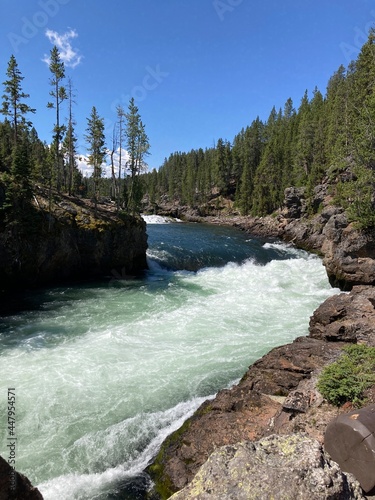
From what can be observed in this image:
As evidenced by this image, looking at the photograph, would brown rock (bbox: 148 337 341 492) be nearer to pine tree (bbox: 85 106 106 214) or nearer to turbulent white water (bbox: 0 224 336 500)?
turbulent white water (bbox: 0 224 336 500)

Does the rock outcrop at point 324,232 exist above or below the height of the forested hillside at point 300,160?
below

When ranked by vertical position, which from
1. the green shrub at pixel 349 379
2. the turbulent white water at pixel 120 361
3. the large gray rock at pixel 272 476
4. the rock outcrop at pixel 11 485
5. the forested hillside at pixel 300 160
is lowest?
the turbulent white water at pixel 120 361

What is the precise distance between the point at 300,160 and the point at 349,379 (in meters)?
72.5

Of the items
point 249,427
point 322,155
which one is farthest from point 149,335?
point 322,155

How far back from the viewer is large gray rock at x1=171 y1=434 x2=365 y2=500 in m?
3.10

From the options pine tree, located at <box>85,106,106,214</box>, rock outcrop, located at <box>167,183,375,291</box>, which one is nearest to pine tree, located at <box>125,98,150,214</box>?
pine tree, located at <box>85,106,106,214</box>

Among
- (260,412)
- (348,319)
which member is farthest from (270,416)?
(348,319)

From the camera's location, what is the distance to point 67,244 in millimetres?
26766

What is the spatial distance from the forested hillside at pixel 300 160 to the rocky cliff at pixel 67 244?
66.9 feet

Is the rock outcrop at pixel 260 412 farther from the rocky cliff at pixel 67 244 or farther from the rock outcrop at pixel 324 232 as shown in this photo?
the rocky cliff at pixel 67 244

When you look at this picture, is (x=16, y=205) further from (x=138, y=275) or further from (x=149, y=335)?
(x=149, y=335)

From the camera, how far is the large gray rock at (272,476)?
310cm

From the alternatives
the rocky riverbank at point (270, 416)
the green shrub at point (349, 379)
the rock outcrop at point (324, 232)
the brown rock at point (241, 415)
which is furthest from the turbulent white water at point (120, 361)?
the green shrub at point (349, 379)

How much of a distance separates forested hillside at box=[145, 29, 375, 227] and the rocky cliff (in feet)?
66.9
